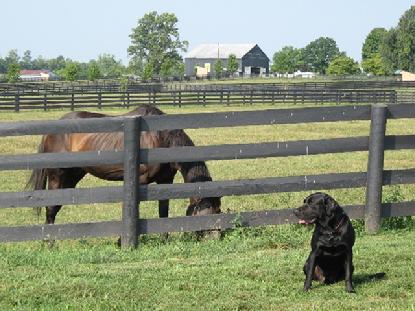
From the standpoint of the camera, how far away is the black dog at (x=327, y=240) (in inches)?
224

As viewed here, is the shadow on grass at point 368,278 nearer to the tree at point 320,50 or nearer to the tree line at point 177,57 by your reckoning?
the tree line at point 177,57

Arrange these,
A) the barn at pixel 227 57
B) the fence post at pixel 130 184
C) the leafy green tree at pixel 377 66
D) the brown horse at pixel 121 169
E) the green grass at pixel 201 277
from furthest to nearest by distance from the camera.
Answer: the barn at pixel 227 57 < the leafy green tree at pixel 377 66 < the brown horse at pixel 121 169 < the fence post at pixel 130 184 < the green grass at pixel 201 277

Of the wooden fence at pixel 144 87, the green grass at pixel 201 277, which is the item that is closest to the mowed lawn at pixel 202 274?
the green grass at pixel 201 277

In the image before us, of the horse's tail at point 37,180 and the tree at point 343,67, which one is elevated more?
the tree at point 343,67

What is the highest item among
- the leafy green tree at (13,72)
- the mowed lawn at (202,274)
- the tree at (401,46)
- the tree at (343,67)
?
the tree at (401,46)

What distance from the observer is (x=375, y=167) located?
7875 millimetres

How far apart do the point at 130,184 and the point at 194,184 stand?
0.71 m

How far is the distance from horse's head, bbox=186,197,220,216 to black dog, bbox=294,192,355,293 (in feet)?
6.98

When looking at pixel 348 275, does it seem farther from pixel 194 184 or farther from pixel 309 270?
pixel 194 184

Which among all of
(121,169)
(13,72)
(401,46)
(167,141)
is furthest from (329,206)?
(401,46)

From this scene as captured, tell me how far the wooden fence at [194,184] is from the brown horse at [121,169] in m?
0.54

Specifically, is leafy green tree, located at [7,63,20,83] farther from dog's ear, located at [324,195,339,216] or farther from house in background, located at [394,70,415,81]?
dog's ear, located at [324,195,339,216]

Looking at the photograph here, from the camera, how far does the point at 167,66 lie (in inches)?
4227

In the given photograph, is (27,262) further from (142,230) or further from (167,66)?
(167,66)
